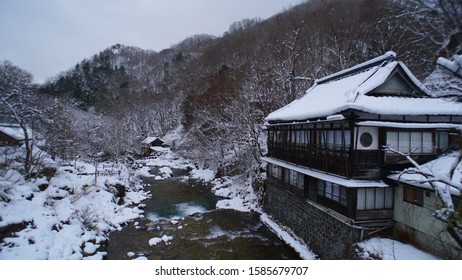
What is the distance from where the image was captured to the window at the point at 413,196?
286 inches

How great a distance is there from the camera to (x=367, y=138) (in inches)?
320

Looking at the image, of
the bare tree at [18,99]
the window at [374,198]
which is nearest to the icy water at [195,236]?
the window at [374,198]

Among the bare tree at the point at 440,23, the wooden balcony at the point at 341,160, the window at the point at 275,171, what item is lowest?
the window at the point at 275,171

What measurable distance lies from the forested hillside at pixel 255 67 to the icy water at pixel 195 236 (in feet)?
19.3

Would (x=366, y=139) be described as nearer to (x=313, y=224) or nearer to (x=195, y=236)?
(x=313, y=224)

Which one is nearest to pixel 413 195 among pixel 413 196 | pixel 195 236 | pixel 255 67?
pixel 413 196

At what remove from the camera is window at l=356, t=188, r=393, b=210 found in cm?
812

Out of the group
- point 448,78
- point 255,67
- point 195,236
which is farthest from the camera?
point 255,67

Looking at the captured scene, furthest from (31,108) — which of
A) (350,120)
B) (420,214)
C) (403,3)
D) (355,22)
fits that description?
(355,22)

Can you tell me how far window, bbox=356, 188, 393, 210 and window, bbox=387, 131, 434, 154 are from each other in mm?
1649

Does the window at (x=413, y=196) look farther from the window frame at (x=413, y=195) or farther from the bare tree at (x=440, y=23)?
the bare tree at (x=440, y=23)

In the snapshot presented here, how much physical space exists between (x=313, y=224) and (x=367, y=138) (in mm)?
4498

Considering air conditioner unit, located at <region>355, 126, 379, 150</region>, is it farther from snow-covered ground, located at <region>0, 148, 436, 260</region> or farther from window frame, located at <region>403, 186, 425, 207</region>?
snow-covered ground, located at <region>0, 148, 436, 260</region>
